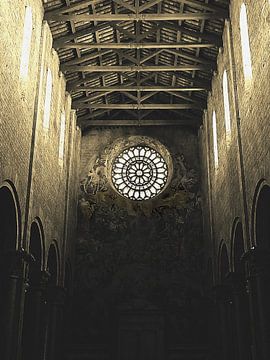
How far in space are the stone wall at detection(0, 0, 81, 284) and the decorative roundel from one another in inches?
115

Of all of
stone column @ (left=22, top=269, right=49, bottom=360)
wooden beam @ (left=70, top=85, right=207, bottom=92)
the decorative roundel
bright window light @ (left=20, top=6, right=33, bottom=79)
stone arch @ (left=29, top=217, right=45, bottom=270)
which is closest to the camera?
bright window light @ (left=20, top=6, right=33, bottom=79)

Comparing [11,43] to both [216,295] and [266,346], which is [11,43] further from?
[216,295]

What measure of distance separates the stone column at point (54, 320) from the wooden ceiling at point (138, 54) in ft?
27.1

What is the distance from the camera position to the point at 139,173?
992 inches

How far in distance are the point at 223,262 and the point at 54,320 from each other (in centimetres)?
674

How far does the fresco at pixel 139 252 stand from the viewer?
22188 mm

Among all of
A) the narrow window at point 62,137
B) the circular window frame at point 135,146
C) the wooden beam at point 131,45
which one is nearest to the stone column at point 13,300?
the narrow window at point 62,137

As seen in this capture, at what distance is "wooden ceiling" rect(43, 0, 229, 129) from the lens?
57.8 ft

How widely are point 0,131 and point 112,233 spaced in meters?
12.5

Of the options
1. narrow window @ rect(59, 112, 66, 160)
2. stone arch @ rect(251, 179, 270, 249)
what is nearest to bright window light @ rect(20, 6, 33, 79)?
narrow window @ rect(59, 112, 66, 160)

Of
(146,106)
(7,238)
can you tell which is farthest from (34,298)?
(146,106)

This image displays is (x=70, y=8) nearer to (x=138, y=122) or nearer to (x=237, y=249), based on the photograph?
(x=138, y=122)

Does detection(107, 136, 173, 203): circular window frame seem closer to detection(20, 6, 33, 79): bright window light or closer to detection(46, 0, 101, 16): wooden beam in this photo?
detection(46, 0, 101, 16): wooden beam

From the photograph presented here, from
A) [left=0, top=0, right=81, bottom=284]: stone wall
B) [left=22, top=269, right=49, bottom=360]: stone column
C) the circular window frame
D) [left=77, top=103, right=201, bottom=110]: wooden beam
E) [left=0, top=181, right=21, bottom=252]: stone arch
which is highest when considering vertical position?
[left=77, top=103, right=201, bottom=110]: wooden beam
